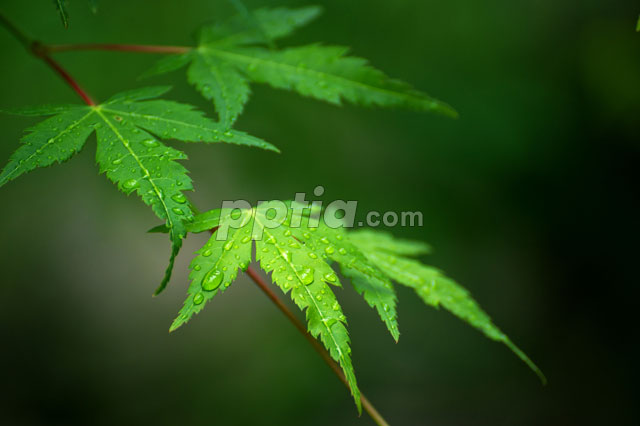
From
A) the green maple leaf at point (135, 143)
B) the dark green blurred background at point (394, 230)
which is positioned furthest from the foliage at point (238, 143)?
the dark green blurred background at point (394, 230)

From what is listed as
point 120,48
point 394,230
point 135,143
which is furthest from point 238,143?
point 394,230

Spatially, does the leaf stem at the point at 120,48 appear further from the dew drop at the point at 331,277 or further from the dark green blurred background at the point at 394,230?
the dark green blurred background at the point at 394,230

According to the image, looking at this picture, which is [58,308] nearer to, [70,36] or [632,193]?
[70,36]

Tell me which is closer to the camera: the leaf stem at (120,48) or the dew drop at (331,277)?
A: the dew drop at (331,277)

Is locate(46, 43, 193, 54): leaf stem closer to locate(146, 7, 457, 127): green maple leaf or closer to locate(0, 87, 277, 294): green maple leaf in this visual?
locate(146, 7, 457, 127): green maple leaf

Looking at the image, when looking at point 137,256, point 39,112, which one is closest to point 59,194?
point 137,256
